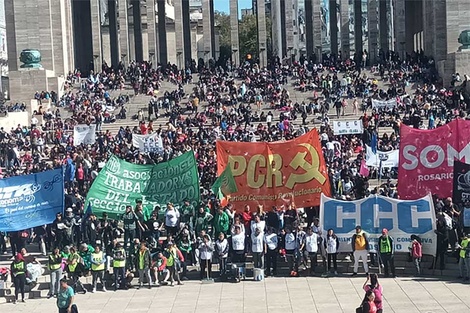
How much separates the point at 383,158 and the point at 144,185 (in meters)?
8.57

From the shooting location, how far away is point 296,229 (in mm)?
23703

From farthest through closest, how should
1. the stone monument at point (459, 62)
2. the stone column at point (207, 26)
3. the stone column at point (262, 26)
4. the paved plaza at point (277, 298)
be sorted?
1. the stone column at point (262, 26)
2. the stone column at point (207, 26)
3. the stone monument at point (459, 62)
4. the paved plaza at point (277, 298)

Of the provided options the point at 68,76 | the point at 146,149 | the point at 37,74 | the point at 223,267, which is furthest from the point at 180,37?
the point at 223,267

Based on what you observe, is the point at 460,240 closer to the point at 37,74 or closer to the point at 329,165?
the point at 329,165

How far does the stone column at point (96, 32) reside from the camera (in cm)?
6669

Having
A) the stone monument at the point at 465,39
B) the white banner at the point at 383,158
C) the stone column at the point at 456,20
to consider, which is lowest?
the white banner at the point at 383,158

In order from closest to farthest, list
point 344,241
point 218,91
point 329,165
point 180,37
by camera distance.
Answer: point 344,241
point 329,165
point 218,91
point 180,37

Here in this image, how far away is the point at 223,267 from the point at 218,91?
26562 millimetres

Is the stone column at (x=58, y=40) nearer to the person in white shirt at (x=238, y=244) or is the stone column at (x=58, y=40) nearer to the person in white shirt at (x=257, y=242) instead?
the person in white shirt at (x=238, y=244)

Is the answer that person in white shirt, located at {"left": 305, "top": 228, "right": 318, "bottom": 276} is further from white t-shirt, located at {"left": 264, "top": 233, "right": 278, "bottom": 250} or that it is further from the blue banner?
the blue banner

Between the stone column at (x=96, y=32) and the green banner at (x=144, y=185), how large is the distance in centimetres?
4376

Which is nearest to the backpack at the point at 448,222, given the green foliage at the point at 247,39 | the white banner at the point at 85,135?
the white banner at the point at 85,135

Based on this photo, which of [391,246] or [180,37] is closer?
[391,246]

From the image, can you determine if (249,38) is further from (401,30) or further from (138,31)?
(401,30)
